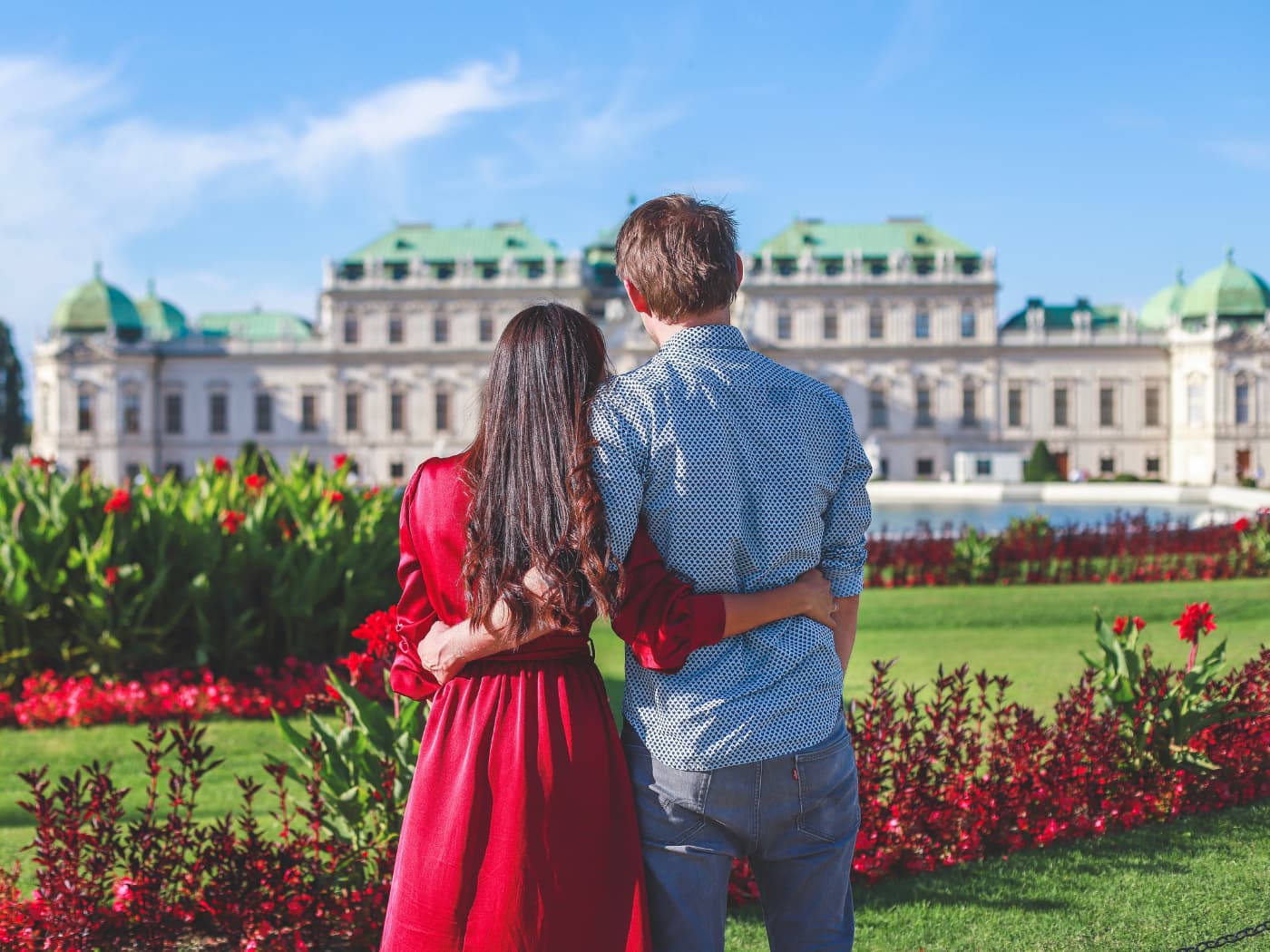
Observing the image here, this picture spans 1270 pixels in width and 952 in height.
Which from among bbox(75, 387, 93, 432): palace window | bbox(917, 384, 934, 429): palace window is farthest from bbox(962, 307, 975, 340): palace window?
bbox(75, 387, 93, 432): palace window

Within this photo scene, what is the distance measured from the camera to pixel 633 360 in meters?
45.4

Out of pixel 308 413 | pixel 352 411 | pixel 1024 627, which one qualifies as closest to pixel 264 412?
pixel 308 413

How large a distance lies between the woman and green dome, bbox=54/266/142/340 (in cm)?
5227

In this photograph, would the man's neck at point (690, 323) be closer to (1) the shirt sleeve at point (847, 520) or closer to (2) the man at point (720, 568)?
(2) the man at point (720, 568)

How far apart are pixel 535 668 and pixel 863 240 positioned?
48.0m

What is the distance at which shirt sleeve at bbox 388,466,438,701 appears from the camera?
7.16 feet

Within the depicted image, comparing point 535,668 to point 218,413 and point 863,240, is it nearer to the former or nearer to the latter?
point 863,240

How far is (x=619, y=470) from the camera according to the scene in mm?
1966

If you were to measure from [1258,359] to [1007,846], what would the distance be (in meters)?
47.3

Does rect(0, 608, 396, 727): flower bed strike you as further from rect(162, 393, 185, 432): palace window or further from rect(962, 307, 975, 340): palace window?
rect(162, 393, 185, 432): palace window

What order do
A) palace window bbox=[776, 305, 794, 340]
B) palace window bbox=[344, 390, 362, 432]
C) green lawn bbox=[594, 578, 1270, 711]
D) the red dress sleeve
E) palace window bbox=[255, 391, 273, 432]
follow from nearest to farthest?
the red dress sleeve → green lawn bbox=[594, 578, 1270, 711] → palace window bbox=[776, 305, 794, 340] → palace window bbox=[344, 390, 362, 432] → palace window bbox=[255, 391, 273, 432]

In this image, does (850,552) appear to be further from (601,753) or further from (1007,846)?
(1007,846)

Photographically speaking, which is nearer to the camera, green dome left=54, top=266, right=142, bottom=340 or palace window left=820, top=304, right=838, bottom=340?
palace window left=820, top=304, right=838, bottom=340

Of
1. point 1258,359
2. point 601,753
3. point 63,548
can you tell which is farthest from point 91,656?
point 1258,359
